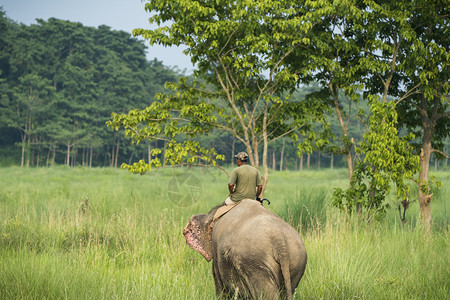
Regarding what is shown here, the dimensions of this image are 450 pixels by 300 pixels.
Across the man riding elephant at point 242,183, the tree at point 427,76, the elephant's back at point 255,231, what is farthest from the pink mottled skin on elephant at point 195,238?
the tree at point 427,76

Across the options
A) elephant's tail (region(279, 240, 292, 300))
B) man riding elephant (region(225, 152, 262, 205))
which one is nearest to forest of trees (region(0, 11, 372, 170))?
man riding elephant (region(225, 152, 262, 205))

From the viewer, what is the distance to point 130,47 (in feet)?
206

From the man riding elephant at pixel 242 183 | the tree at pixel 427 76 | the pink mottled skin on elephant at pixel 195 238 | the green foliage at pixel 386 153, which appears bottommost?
the pink mottled skin on elephant at pixel 195 238

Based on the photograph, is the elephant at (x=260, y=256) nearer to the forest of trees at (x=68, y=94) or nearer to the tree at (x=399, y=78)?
the tree at (x=399, y=78)

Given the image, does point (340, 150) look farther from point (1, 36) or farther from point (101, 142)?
point (1, 36)

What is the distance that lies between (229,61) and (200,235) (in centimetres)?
599

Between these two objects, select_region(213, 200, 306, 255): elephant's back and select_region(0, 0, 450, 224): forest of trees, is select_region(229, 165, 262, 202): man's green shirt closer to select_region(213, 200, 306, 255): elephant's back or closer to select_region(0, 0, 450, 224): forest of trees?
select_region(213, 200, 306, 255): elephant's back

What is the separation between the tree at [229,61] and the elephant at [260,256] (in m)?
5.76

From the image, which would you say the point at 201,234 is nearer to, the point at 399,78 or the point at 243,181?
the point at 243,181

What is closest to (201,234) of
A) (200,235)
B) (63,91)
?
(200,235)

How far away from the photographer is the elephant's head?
533cm

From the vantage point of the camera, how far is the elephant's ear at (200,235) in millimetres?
5344

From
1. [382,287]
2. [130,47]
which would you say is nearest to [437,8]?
[382,287]

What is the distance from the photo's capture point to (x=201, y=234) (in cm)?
539
